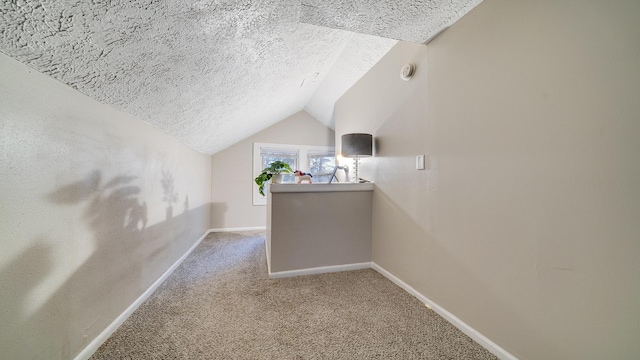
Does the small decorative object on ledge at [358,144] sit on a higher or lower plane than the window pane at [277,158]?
lower

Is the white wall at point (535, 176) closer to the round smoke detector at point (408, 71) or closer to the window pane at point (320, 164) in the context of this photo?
the round smoke detector at point (408, 71)

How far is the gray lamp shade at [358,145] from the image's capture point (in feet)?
7.55

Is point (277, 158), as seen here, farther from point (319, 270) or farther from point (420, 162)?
point (420, 162)

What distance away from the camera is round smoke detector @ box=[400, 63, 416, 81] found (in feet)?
5.78

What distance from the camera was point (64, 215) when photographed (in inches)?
38.8

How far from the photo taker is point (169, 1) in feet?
2.93

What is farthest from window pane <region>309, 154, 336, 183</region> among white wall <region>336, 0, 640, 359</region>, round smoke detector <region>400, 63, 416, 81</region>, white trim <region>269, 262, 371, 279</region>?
white wall <region>336, 0, 640, 359</region>

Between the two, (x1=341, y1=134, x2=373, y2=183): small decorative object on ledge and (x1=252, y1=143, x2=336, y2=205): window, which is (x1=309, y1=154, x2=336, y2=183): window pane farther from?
(x1=341, y1=134, x2=373, y2=183): small decorative object on ledge

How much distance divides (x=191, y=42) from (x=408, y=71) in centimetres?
156

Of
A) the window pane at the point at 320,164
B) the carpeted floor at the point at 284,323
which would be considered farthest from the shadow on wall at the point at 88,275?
the window pane at the point at 320,164

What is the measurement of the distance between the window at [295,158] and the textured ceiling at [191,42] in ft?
6.30

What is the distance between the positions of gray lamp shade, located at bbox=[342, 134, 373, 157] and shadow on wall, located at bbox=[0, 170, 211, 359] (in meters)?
1.85

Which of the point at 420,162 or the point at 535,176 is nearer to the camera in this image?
the point at 535,176

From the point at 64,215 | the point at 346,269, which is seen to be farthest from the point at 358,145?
the point at 64,215
